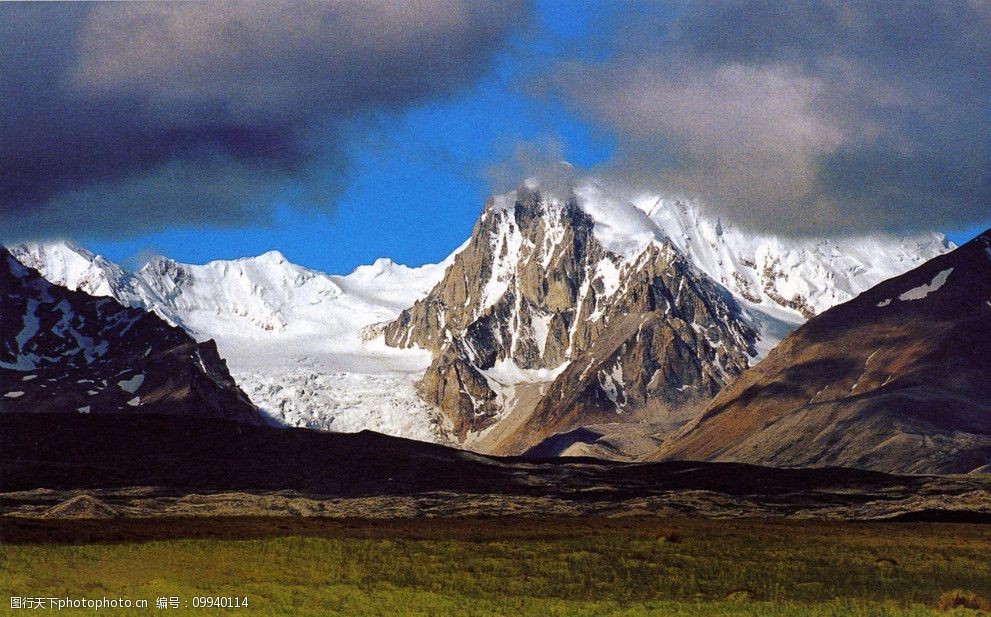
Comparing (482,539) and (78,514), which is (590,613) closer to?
(482,539)

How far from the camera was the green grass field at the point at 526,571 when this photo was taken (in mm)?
74438

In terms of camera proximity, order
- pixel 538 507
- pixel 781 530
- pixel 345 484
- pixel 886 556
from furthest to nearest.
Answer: pixel 345 484 < pixel 538 507 < pixel 781 530 < pixel 886 556

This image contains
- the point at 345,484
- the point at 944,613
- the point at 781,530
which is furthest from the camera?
the point at 345,484

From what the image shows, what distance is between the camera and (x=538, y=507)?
6319 inches

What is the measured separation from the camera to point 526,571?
276 feet

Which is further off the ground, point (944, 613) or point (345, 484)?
point (345, 484)

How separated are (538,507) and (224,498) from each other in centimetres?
3551

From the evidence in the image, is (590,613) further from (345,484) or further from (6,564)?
(345,484)

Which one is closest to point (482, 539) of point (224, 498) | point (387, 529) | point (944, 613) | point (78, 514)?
point (387, 529)

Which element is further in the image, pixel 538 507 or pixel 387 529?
pixel 538 507

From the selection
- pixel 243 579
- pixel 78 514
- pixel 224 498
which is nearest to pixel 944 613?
pixel 243 579

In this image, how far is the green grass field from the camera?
7444 centimetres

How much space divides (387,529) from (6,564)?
95.0ft

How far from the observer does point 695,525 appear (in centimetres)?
10794
